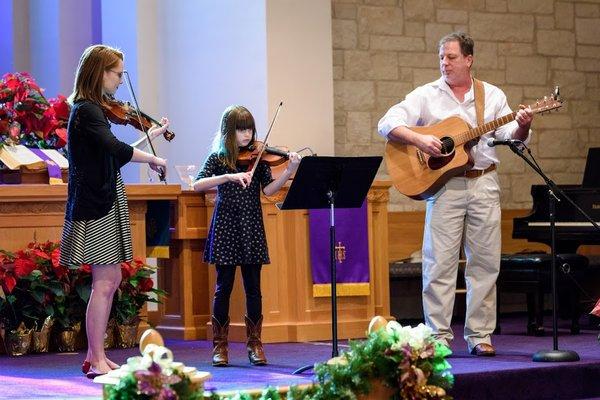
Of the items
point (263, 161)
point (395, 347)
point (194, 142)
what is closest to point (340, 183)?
point (263, 161)

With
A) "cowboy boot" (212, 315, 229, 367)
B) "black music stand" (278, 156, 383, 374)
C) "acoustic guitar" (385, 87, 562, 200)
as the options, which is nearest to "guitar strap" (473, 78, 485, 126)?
"acoustic guitar" (385, 87, 562, 200)

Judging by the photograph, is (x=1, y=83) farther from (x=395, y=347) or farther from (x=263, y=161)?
(x=395, y=347)

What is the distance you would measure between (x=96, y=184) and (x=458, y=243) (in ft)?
6.95

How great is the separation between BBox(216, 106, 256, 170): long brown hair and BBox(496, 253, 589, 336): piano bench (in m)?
2.50

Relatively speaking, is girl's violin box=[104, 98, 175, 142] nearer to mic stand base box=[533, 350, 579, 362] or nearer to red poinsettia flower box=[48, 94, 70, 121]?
red poinsettia flower box=[48, 94, 70, 121]

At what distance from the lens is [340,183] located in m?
5.70

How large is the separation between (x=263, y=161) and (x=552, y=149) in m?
4.69

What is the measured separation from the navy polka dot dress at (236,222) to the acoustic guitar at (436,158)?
0.74 meters

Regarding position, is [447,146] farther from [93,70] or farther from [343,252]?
[93,70]

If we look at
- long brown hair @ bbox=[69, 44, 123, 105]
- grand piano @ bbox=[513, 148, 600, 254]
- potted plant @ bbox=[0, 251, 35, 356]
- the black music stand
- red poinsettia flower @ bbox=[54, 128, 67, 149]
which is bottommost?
potted plant @ bbox=[0, 251, 35, 356]

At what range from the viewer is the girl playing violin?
598 cm

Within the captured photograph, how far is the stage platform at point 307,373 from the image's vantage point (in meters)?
5.38

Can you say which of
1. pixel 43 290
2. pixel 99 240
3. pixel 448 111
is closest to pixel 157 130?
pixel 99 240

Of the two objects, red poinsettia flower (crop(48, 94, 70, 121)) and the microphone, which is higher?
red poinsettia flower (crop(48, 94, 70, 121))
